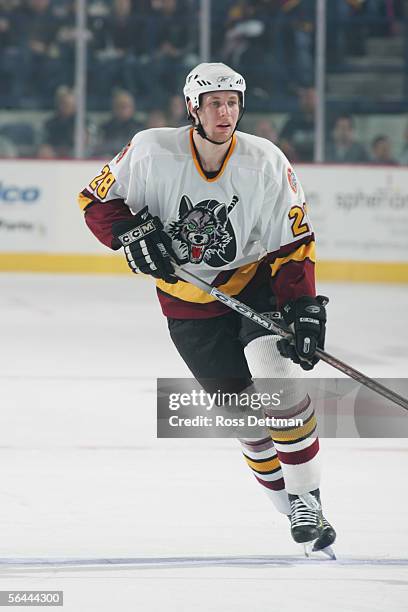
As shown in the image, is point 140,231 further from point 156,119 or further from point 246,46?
point 246,46

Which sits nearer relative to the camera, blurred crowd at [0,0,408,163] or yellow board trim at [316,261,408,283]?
yellow board trim at [316,261,408,283]

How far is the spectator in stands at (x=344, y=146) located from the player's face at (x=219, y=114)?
6.68 metres

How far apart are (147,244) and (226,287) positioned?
0.25 meters

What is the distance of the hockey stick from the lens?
3.25 m

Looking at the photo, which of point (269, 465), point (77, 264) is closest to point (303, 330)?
point (269, 465)

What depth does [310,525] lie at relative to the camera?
124 inches

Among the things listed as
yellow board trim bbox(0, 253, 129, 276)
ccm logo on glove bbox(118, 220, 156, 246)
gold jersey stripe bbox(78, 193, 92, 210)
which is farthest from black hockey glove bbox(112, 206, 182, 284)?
yellow board trim bbox(0, 253, 129, 276)

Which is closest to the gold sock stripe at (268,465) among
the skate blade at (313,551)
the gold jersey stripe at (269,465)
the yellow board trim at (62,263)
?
the gold jersey stripe at (269,465)

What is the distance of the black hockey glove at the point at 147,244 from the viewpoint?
3271mm

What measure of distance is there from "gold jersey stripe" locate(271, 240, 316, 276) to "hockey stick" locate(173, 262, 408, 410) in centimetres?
12

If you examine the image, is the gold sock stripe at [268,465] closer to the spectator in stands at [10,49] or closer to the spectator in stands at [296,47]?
the spectator in stands at [296,47]

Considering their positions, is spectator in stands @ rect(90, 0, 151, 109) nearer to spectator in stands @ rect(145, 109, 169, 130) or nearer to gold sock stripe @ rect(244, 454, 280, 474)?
spectator in stands @ rect(145, 109, 169, 130)

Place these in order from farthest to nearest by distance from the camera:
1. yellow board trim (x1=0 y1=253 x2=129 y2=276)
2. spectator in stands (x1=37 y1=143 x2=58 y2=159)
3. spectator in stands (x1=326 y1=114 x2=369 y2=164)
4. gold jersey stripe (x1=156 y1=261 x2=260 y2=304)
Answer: spectator in stands (x1=37 y1=143 x2=58 y2=159), spectator in stands (x1=326 y1=114 x2=369 y2=164), yellow board trim (x1=0 y1=253 x2=129 y2=276), gold jersey stripe (x1=156 y1=261 x2=260 y2=304)

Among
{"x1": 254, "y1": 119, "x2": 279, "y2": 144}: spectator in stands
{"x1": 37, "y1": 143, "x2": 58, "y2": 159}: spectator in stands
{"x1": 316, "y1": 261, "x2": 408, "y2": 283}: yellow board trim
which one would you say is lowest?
{"x1": 316, "y1": 261, "x2": 408, "y2": 283}: yellow board trim
